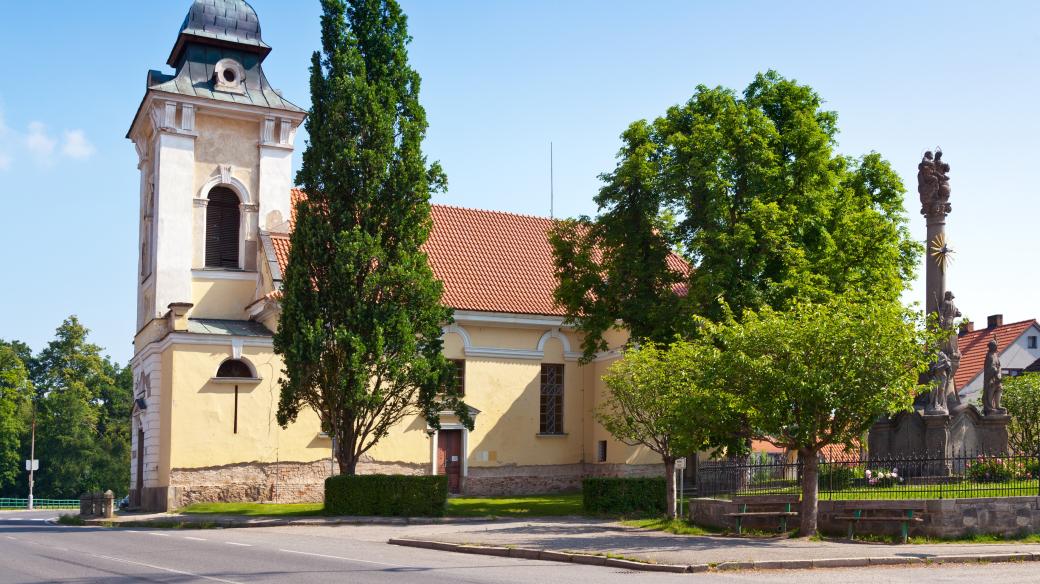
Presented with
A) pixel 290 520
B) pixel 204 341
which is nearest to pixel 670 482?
pixel 290 520

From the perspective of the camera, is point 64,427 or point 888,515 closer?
point 888,515

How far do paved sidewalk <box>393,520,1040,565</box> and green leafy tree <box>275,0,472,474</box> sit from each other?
6331 millimetres

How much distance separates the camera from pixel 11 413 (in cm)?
7675

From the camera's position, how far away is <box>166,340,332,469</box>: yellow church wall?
33.8 m

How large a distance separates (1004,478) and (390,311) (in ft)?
52.5

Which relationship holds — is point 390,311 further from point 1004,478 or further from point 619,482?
point 1004,478

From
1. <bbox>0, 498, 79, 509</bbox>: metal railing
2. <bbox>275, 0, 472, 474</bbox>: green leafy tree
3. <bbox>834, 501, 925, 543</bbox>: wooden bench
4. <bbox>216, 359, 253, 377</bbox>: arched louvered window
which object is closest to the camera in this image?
<bbox>834, 501, 925, 543</bbox>: wooden bench

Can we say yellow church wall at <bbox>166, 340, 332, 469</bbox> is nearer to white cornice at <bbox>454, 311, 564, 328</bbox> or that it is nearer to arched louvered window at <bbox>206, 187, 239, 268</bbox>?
arched louvered window at <bbox>206, 187, 239, 268</bbox>

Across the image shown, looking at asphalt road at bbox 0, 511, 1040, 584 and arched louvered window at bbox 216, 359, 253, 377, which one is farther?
arched louvered window at bbox 216, 359, 253, 377

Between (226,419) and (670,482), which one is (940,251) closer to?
(670,482)

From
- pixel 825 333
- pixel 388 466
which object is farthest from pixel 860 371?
pixel 388 466

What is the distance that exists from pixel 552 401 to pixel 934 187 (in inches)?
681

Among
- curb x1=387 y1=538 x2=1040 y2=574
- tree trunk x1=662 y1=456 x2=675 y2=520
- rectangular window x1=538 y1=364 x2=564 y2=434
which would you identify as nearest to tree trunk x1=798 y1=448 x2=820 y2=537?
curb x1=387 y1=538 x2=1040 y2=574

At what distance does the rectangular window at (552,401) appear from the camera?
132ft
